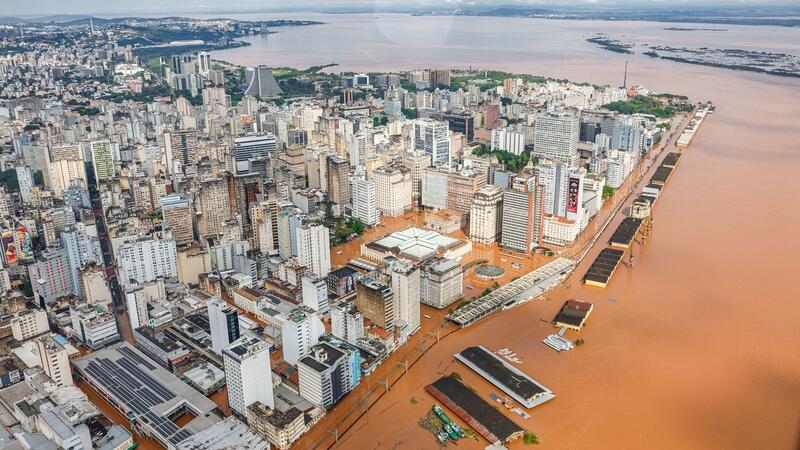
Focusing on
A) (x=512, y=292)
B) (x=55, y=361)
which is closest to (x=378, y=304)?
(x=512, y=292)

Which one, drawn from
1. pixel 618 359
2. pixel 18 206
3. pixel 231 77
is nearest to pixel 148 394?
pixel 618 359

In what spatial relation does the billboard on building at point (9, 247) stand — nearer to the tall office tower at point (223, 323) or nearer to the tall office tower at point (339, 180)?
the tall office tower at point (223, 323)

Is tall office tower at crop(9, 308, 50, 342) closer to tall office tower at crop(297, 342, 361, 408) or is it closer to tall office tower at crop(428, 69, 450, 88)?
tall office tower at crop(297, 342, 361, 408)

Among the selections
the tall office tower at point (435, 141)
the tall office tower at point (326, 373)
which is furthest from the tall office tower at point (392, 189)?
the tall office tower at point (326, 373)

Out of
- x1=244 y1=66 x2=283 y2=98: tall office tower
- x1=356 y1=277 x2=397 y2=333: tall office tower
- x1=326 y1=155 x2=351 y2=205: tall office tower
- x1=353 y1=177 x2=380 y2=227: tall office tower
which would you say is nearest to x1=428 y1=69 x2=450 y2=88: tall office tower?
x1=244 y1=66 x2=283 y2=98: tall office tower

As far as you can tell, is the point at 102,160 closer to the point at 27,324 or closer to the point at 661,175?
the point at 27,324
